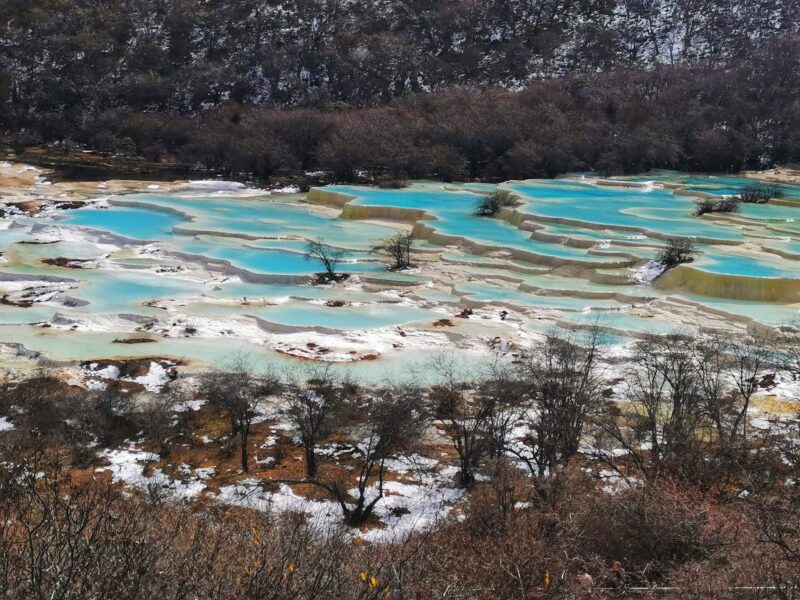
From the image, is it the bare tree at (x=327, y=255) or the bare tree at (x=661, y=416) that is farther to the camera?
the bare tree at (x=327, y=255)

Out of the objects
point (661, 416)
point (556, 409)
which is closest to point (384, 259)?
point (661, 416)

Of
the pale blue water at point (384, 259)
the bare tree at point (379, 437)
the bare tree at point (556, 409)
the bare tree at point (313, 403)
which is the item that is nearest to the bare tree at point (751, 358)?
the pale blue water at point (384, 259)

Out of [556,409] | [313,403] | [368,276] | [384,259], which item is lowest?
[313,403]

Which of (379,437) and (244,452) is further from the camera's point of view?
(379,437)

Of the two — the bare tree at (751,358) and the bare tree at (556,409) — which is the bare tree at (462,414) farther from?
the bare tree at (751,358)

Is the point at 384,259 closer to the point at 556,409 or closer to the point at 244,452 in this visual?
the point at 244,452

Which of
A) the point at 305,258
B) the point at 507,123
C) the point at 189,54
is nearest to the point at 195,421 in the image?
the point at 305,258

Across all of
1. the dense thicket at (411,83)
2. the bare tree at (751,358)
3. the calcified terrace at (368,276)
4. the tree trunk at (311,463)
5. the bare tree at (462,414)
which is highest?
the dense thicket at (411,83)
